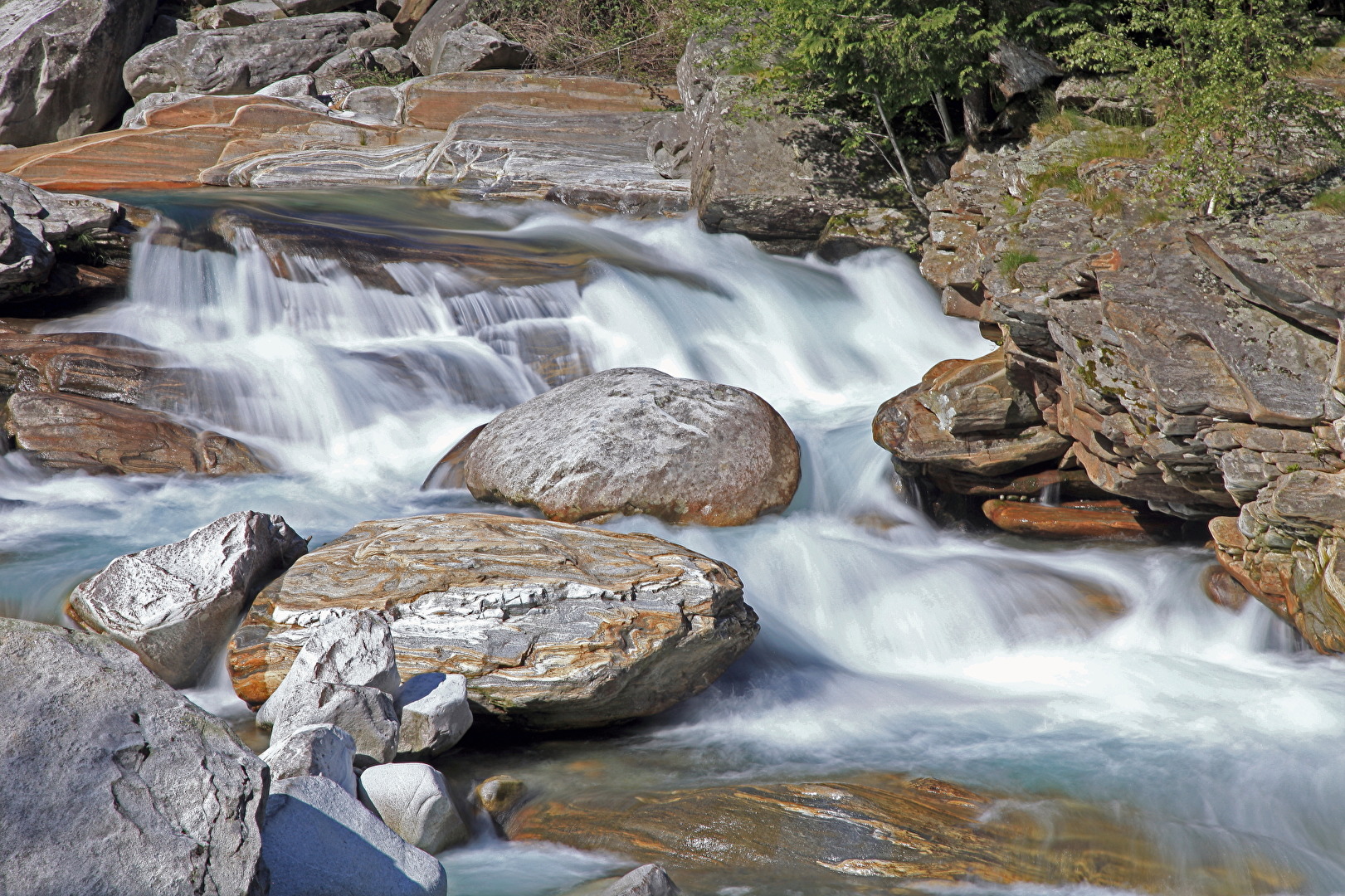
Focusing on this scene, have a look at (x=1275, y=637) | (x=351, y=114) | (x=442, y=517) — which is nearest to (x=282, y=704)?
(x=442, y=517)

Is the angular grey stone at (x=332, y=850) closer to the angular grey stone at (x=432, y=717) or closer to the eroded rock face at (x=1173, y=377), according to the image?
the angular grey stone at (x=432, y=717)

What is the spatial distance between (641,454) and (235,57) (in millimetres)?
18150

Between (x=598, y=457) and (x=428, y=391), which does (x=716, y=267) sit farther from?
(x=598, y=457)

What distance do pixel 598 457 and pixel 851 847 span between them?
3.76 m

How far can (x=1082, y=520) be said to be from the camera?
23.6ft

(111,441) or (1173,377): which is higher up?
(1173,377)

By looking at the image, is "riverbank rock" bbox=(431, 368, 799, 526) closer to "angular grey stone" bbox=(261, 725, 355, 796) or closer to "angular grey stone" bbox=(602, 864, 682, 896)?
"angular grey stone" bbox=(261, 725, 355, 796)

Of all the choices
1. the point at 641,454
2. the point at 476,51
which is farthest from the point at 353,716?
the point at 476,51

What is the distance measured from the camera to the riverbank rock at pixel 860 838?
145 inches

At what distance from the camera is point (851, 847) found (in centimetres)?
385

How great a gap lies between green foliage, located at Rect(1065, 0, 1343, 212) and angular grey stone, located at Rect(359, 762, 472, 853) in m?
5.54

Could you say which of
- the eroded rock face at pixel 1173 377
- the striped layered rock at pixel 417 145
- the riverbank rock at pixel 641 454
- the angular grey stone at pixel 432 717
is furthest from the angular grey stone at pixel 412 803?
the striped layered rock at pixel 417 145

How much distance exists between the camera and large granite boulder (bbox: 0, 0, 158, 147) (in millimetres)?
18547

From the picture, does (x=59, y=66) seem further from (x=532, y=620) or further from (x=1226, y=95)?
(x=1226, y=95)
